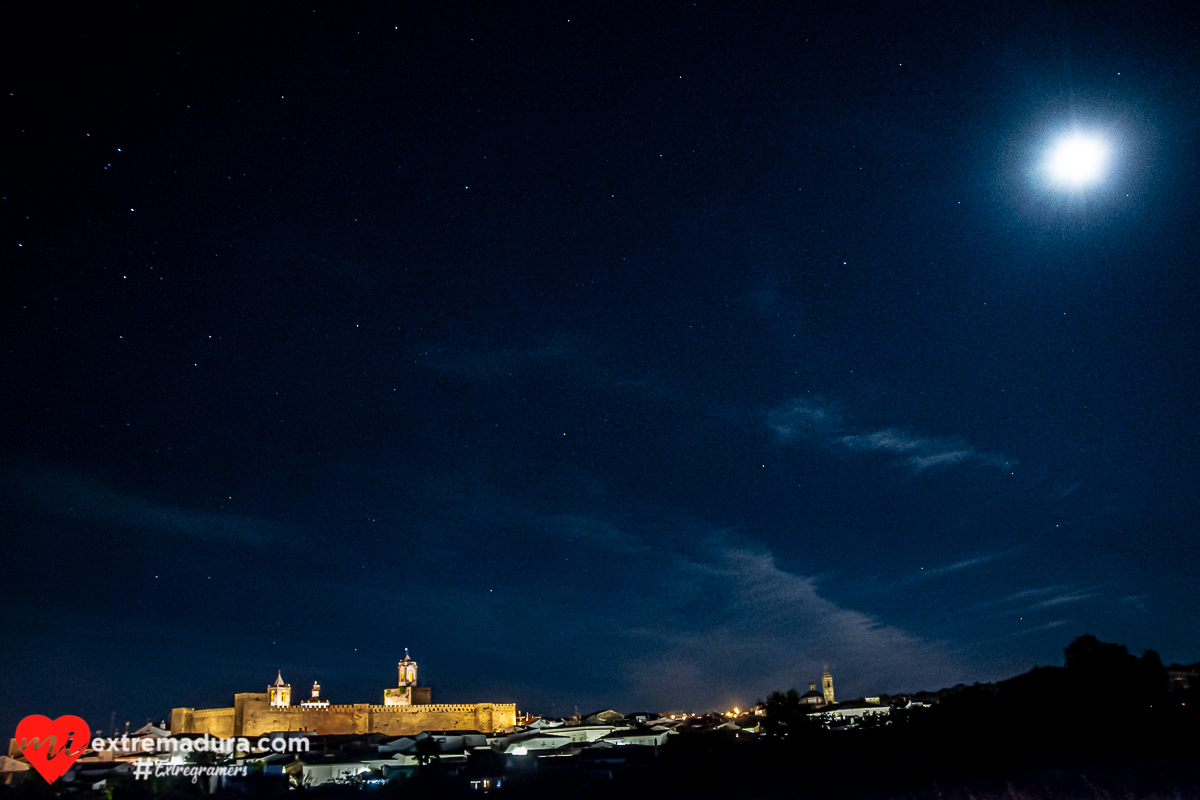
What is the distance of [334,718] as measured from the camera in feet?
288

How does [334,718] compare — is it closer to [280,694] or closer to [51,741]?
[280,694]

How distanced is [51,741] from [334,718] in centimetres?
5161

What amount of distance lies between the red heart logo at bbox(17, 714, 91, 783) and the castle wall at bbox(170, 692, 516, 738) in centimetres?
4812

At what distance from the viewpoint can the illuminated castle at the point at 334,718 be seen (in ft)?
282

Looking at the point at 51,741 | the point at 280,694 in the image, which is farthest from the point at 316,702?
the point at 51,741

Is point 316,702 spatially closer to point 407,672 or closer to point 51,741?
point 407,672

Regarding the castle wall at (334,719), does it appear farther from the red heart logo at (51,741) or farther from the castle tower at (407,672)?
the red heart logo at (51,741)

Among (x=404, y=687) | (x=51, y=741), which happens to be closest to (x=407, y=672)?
(x=404, y=687)

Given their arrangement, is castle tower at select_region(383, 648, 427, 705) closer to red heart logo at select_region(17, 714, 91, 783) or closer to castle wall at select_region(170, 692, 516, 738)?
castle wall at select_region(170, 692, 516, 738)

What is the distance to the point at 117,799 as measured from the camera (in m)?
41.8

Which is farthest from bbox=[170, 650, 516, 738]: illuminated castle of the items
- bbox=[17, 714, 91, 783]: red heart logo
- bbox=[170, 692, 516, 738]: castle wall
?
bbox=[17, 714, 91, 783]: red heart logo

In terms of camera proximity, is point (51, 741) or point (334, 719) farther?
point (334, 719)

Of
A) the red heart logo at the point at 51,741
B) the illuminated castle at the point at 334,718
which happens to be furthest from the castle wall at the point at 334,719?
the red heart logo at the point at 51,741

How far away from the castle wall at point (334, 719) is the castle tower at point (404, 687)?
24.0 ft
